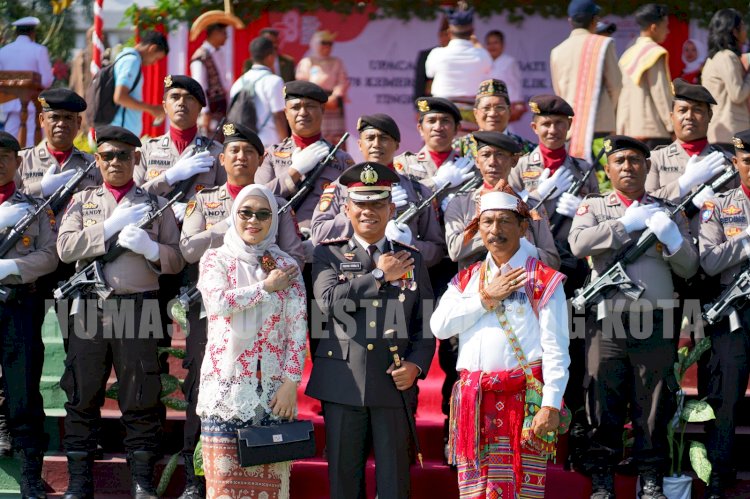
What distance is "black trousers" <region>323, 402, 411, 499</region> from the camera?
248 inches

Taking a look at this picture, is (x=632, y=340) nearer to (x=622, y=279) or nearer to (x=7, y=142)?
(x=622, y=279)

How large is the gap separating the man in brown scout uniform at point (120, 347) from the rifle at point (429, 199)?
133 cm

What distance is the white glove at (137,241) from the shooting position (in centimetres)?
695

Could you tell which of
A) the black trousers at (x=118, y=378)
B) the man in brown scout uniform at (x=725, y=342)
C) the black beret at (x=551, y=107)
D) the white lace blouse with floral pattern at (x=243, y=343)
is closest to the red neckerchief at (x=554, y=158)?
the black beret at (x=551, y=107)

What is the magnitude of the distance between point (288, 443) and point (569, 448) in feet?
6.24

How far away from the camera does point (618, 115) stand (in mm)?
9781

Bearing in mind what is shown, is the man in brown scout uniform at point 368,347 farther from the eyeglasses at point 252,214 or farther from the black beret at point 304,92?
the black beret at point 304,92

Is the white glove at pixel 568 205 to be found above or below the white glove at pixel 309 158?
below

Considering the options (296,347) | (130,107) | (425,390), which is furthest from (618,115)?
(296,347)

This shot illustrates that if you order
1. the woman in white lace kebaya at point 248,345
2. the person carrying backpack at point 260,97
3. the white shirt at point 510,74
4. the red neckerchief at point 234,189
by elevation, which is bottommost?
the woman in white lace kebaya at point 248,345

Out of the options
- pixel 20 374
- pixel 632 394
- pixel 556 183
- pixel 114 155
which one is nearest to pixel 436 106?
pixel 556 183

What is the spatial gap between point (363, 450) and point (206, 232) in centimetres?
159

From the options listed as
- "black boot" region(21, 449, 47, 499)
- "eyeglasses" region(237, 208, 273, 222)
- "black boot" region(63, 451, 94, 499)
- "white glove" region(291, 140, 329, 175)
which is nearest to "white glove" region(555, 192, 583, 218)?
"white glove" region(291, 140, 329, 175)

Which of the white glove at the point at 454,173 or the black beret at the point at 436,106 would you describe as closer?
the white glove at the point at 454,173
